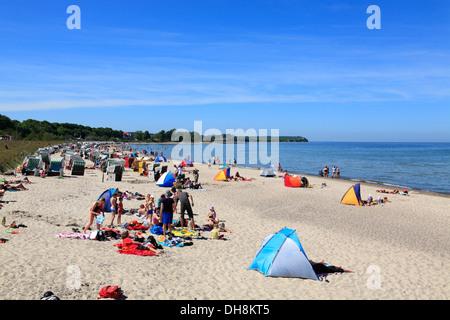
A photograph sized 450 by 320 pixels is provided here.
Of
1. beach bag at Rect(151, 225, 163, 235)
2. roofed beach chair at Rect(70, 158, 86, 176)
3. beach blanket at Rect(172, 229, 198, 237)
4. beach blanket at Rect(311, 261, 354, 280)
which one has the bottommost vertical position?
beach blanket at Rect(311, 261, 354, 280)

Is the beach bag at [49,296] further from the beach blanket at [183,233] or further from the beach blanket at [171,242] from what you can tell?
the beach blanket at [183,233]

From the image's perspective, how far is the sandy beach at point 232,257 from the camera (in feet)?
22.1

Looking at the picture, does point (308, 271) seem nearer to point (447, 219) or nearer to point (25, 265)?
point (25, 265)

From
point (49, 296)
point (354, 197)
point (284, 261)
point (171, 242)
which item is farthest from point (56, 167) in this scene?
point (284, 261)

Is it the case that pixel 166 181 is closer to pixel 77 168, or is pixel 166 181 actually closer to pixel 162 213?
pixel 77 168

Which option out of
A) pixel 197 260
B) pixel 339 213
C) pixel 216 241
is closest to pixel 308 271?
pixel 197 260

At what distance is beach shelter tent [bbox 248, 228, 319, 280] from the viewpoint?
306 inches

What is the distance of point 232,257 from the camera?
9.00m

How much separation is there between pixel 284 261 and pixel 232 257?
1.64 metres

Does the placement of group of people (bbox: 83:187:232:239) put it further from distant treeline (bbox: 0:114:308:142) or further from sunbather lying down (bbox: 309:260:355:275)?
distant treeline (bbox: 0:114:308:142)

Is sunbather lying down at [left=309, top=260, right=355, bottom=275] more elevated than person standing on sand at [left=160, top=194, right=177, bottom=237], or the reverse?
person standing on sand at [left=160, top=194, right=177, bottom=237]

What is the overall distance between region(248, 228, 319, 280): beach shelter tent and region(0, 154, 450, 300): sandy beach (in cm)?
18

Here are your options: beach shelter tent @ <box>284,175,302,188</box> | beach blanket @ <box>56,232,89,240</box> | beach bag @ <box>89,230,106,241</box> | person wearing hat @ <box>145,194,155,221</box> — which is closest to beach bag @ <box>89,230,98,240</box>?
beach bag @ <box>89,230,106,241</box>
